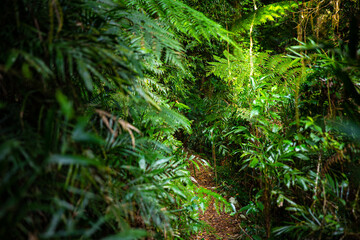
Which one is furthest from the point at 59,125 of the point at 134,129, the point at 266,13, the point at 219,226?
the point at 266,13

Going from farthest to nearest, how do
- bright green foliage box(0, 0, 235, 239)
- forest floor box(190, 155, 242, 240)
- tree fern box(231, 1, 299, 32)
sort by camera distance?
tree fern box(231, 1, 299, 32)
forest floor box(190, 155, 242, 240)
bright green foliage box(0, 0, 235, 239)

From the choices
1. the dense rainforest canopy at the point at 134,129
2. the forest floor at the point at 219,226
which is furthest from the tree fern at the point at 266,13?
the forest floor at the point at 219,226

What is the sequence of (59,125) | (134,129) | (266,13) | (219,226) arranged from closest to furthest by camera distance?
(59,125) → (134,129) → (219,226) → (266,13)

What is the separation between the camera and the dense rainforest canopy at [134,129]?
0.55 m

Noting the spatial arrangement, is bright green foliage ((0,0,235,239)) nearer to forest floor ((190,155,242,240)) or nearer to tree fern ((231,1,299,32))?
forest floor ((190,155,242,240))

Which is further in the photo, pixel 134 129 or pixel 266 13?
pixel 266 13

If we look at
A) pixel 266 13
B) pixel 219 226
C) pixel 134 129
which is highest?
pixel 266 13

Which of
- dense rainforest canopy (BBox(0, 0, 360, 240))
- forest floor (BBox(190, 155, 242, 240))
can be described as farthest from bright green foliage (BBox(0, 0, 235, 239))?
forest floor (BBox(190, 155, 242, 240))

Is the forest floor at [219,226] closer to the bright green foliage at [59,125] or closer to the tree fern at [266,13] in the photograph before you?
the bright green foliage at [59,125]

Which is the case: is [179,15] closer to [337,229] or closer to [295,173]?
[295,173]

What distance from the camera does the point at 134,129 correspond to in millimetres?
708

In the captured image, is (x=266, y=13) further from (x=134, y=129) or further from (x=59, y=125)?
(x=59, y=125)

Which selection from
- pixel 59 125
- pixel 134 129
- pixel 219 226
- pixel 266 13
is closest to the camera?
pixel 59 125

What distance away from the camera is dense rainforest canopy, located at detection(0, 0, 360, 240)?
1.79 ft
